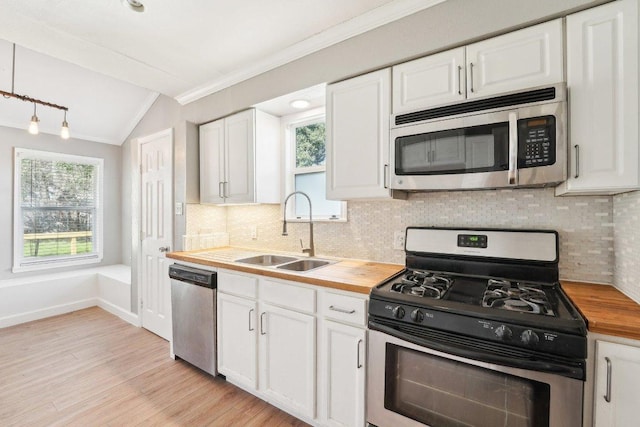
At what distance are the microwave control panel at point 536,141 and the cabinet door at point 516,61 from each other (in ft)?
0.64

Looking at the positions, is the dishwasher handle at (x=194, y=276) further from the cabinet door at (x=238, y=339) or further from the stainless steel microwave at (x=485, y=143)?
the stainless steel microwave at (x=485, y=143)

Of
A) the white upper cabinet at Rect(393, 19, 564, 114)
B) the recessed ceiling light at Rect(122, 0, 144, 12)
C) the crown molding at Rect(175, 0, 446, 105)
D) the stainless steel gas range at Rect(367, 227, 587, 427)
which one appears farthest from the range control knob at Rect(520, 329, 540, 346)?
the recessed ceiling light at Rect(122, 0, 144, 12)

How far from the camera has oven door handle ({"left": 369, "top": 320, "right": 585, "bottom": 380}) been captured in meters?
1.04

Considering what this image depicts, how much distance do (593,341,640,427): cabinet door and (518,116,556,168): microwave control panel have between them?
0.76 m

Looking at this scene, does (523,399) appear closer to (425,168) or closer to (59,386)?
(425,168)

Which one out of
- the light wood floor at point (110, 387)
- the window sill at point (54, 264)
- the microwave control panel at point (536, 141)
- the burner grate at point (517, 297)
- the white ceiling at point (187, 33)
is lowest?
the light wood floor at point (110, 387)

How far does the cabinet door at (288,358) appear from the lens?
173cm

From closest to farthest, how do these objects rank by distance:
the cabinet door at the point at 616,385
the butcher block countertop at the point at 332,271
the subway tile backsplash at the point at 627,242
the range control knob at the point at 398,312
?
the cabinet door at the point at 616,385 → the subway tile backsplash at the point at 627,242 → the range control knob at the point at 398,312 → the butcher block countertop at the point at 332,271

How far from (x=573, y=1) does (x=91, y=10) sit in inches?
99.6

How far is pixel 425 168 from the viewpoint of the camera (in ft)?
5.41

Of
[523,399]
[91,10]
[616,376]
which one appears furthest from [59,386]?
[616,376]

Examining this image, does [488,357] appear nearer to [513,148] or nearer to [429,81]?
[513,148]

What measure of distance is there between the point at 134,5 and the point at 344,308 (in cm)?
211

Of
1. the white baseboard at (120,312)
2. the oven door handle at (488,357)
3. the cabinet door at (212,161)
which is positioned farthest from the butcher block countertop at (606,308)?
the white baseboard at (120,312)
